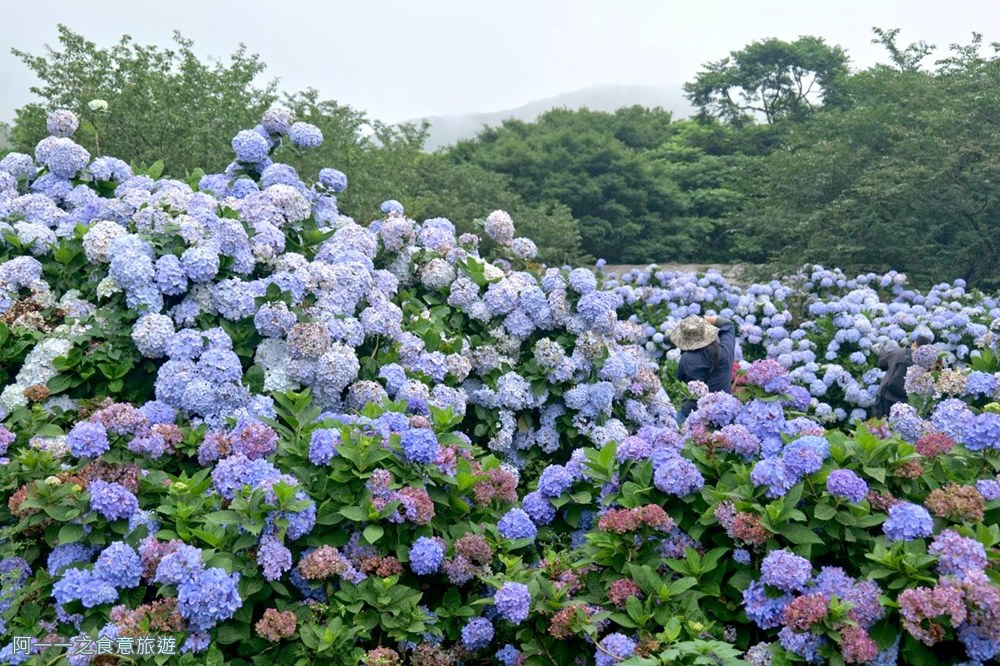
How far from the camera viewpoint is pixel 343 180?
4.62 metres

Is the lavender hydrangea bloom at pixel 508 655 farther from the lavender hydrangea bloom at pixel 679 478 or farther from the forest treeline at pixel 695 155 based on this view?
the forest treeline at pixel 695 155

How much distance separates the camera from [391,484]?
100 inches

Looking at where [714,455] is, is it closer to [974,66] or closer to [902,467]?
[902,467]

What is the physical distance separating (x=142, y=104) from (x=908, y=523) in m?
9.22

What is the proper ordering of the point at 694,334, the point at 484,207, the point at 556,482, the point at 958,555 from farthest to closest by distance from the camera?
the point at 484,207 < the point at 694,334 < the point at 556,482 < the point at 958,555

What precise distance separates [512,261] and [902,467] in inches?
113

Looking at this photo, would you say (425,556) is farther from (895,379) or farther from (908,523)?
(895,379)

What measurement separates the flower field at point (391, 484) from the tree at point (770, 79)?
2273 centimetres

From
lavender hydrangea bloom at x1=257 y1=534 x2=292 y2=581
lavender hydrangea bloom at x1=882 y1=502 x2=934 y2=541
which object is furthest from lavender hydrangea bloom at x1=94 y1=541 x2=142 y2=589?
lavender hydrangea bloom at x1=882 y1=502 x2=934 y2=541

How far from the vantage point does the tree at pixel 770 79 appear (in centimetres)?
2486

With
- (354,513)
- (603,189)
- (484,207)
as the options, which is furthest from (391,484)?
(603,189)

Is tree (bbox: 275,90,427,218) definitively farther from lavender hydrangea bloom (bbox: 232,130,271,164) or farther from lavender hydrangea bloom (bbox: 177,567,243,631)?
lavender hydrangea bloom (bbox: 177,567,243,631)

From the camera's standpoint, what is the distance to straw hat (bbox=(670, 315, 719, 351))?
5535mm

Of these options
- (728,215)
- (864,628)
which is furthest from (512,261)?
(728,215)
